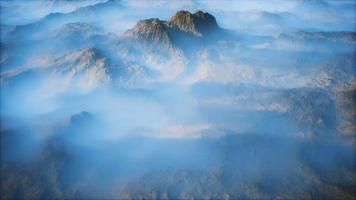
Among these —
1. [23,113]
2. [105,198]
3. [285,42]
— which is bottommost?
[105,198]

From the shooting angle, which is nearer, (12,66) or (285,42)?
(12,66)

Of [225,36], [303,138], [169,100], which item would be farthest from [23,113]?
[225,36]

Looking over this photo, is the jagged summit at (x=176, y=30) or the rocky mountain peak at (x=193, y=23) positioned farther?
the rocky mountain peak at (x=193, y=23)

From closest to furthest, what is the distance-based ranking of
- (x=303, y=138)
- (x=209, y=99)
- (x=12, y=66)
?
(x=303, y=138) → (x=209, y=99) → (x=12, y=66)

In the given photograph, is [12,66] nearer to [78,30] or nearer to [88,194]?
[78,30]

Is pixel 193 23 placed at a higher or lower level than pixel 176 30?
higher

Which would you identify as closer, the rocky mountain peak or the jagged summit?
the jagged summit

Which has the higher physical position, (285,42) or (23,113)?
(285,42)

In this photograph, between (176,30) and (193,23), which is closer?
(176,30)
